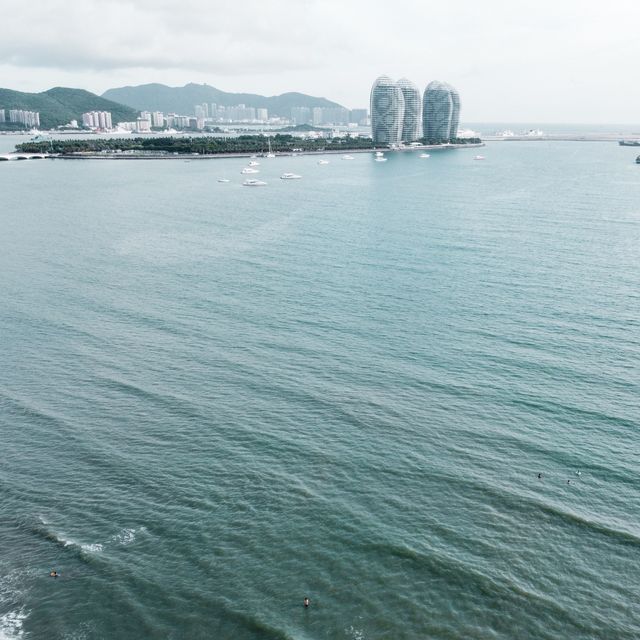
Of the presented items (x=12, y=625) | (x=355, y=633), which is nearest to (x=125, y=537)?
(x=12, y=625)

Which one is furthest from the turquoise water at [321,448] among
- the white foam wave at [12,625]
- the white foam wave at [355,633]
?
the white foam wave at [355,633]

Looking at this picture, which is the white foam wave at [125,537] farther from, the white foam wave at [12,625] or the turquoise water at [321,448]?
the white foam wave at [12,625]

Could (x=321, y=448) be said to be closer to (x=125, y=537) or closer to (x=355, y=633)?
(x=125, y=537)

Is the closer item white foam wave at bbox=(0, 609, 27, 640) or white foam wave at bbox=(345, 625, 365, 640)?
white foam wave at bbox=(345, 625, 365, 640)

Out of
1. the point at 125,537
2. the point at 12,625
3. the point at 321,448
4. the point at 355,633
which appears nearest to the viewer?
the point at 355,633

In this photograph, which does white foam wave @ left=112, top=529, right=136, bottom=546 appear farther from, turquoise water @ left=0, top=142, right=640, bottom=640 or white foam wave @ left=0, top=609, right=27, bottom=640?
white foam wave @ left=0, top=609, right=27, bottom=640

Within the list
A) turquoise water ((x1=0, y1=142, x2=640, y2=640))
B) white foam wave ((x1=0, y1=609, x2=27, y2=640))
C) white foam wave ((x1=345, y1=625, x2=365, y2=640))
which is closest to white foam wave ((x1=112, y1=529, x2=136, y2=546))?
turquoise water ((x1=0, y1=142, x2=640, y2=640))

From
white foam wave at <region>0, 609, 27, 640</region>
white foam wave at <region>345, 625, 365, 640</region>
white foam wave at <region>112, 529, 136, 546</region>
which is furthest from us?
white foam wave at <region>112, 529, 136, 546</region>

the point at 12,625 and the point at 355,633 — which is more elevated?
the point at 355,633
